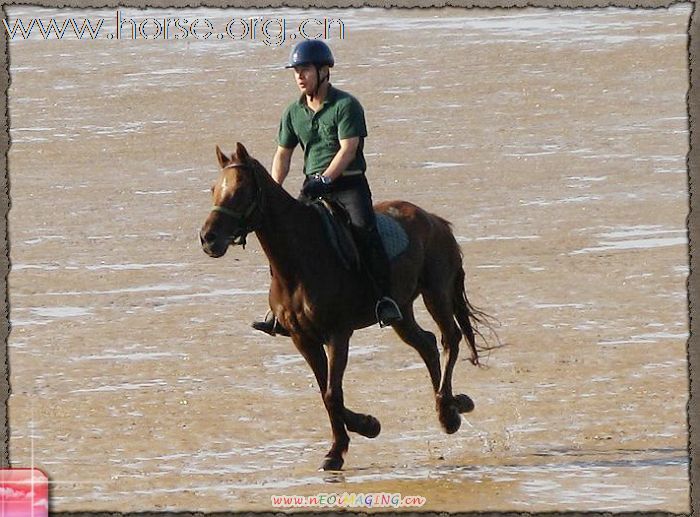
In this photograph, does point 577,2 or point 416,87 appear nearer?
point 577,2

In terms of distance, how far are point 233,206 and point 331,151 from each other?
39.5 inches

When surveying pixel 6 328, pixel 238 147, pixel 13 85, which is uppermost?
pixel 238 147

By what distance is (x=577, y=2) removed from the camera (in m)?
11.8

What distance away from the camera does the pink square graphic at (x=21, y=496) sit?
829 centimetres

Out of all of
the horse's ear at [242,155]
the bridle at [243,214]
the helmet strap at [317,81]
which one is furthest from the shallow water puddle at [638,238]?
the horse's ear at [242,155]

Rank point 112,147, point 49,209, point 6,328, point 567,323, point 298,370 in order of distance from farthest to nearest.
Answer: point 112,147 → point 49,209 → point 567,323 → point 298,370 → point 6,328

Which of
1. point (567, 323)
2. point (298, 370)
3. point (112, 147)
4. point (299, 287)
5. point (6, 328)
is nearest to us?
point (6, 328)

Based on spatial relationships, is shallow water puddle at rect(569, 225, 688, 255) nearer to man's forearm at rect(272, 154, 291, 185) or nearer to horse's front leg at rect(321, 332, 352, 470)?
man's forearm at rect(272, 154, 291, 185)

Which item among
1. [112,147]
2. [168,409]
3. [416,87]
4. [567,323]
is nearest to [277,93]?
[416,87]

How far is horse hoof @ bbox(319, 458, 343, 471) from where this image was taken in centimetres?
1079

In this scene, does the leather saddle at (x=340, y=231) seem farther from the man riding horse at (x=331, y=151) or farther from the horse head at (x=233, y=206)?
the horse head at (x=233, y=206)

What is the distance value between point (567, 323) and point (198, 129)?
13735mm

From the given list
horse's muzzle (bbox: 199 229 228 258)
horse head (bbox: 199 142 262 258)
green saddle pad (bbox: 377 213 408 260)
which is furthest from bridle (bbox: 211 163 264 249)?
green saddle pad (bbox: 377 213 408 260)

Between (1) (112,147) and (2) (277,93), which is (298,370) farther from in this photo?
(2) (277,93)
